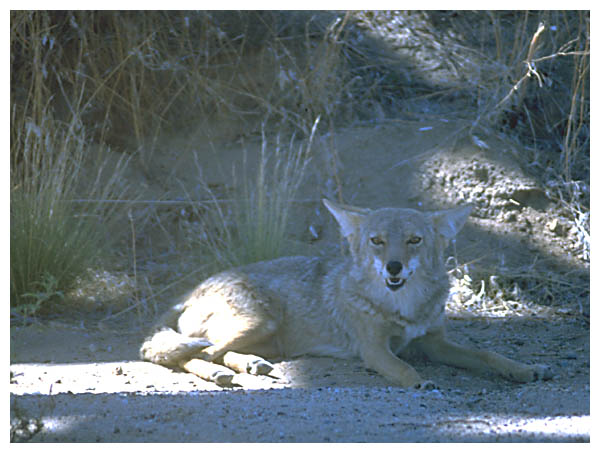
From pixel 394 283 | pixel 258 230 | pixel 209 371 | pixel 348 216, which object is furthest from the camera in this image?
pixel 258 230

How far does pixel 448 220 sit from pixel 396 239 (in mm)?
614

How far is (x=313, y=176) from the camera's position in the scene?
29.7 ft

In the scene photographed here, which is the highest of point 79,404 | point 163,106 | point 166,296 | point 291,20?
point 291,20

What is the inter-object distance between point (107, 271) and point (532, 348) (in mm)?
4466

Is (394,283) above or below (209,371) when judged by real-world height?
above

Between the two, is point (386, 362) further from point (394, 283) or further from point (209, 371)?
point (209, 371)

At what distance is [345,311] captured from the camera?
5.95 meters

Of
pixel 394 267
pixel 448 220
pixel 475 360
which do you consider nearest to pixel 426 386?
pixel 475 360

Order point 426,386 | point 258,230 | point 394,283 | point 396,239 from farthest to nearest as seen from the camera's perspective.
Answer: point 258,230 < point 396,239 < point 394,283 < point 426,386

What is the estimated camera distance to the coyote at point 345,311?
17.9ft

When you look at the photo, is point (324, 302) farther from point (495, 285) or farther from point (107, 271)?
point (107, 271)

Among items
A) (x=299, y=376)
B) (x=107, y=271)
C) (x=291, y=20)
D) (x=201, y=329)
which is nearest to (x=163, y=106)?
(x=291, y=20)

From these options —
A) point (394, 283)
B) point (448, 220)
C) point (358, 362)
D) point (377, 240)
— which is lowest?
point (358, 362)

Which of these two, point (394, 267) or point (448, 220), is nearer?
point (394, 267)
